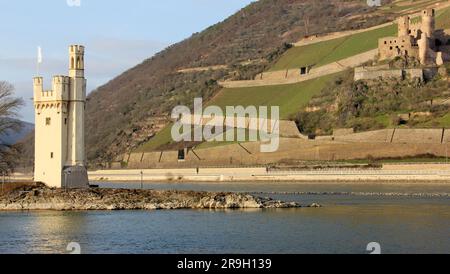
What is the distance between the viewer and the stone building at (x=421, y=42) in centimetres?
12594

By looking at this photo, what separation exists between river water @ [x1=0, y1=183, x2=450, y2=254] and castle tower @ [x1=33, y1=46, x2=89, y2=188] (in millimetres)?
3797

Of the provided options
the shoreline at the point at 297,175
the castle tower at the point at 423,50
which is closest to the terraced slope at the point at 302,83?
the castle tower at the point at 423,50

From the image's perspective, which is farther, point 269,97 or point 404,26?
point 269,97

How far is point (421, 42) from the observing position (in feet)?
411

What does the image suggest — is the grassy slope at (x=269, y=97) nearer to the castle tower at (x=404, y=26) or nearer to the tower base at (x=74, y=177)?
the castle tower at (x=404, y=26)

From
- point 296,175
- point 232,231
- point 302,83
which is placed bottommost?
point 232,231

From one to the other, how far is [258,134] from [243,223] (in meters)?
77.8

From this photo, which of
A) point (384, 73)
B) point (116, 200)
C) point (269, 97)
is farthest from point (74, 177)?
point (269, 97)

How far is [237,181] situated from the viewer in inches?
4582

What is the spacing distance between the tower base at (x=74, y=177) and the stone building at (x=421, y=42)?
73.0 m

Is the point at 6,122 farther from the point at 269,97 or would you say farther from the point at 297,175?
the point at 269,97

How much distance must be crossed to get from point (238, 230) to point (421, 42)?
81201 millimetres

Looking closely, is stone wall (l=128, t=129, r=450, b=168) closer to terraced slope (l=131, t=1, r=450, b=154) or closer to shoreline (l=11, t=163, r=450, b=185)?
shoreline (l=11, t=163, r=450, b=185)
